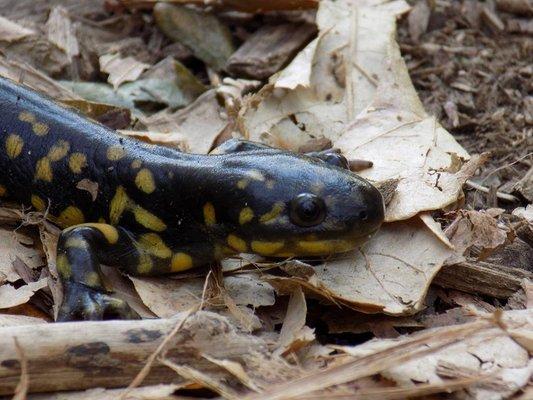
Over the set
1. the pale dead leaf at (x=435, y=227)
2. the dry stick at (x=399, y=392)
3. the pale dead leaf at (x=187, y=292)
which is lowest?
the pale dead leaf at (x=187, y=292)

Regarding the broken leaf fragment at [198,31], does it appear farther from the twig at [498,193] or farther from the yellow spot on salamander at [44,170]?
the twig at [498,193]

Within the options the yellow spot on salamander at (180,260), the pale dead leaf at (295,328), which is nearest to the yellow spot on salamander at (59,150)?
the yellow spot on salamander at (180,260)

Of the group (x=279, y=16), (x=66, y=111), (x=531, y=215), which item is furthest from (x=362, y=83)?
(x=66, y=111)

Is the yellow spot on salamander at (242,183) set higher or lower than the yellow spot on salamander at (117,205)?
higher

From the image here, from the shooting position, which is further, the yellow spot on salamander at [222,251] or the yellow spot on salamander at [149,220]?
the yellow spot on salamander at [149,220]

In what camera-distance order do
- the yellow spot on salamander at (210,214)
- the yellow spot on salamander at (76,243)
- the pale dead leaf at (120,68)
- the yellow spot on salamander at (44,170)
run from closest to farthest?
the yellow spot on salamander at (76,243), the yellow spot on salamander at (210,214), the yellow spot on salamander at (44,170), the pale dead leaf at (120,68)

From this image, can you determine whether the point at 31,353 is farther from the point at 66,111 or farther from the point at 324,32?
the point at 324,32

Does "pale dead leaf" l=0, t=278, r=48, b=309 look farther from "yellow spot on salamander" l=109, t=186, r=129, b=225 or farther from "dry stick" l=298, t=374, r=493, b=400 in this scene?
"dry stick" l=298, t=374, r=493, b=400
